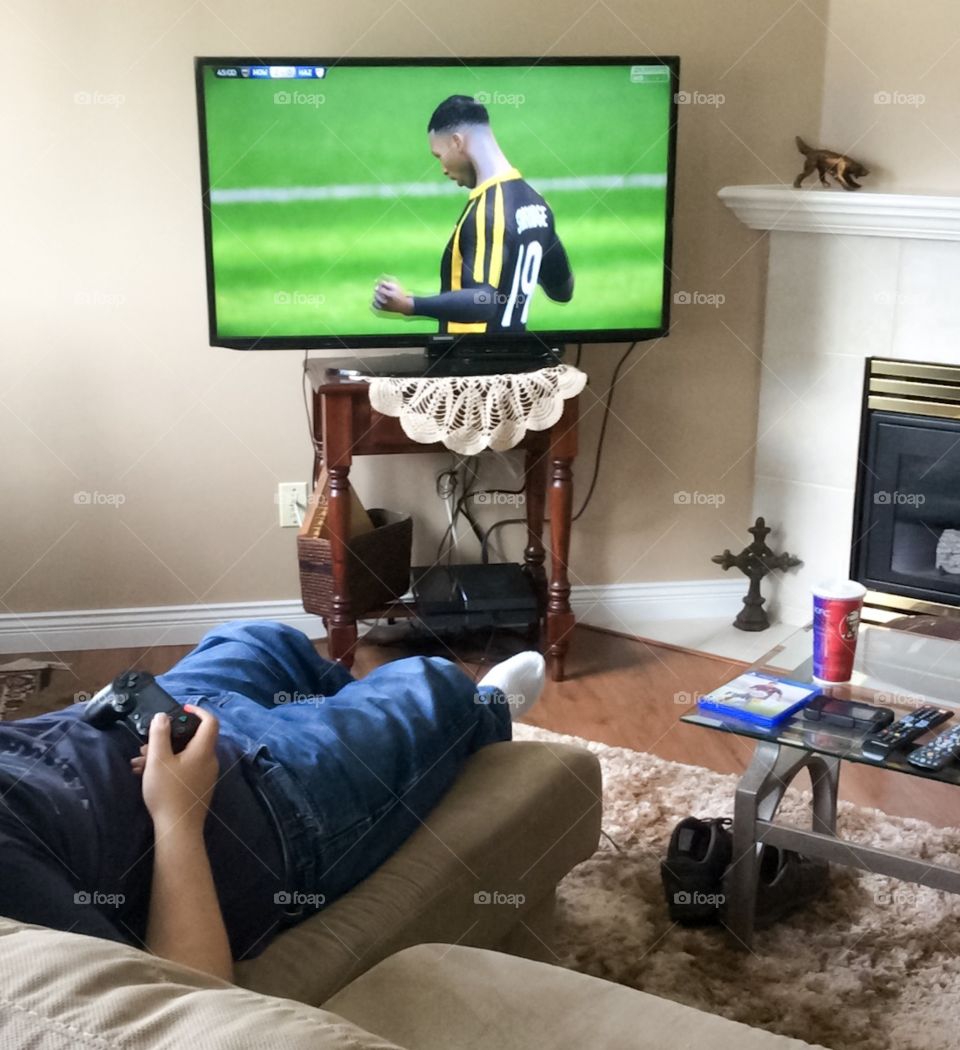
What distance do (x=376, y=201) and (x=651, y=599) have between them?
1366mm

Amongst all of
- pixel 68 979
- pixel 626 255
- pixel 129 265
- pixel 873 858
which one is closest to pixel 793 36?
pixel 626 255

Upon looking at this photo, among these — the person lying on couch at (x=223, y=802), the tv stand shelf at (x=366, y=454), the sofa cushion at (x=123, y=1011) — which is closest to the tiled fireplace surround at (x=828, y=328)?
the tv stand shelf at (x=366, y=454)

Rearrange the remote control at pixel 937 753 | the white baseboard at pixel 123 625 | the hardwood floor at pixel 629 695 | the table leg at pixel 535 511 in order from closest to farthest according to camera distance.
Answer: the remote control at pixel 937 753
the hardwood floor at pixel 629 695
the white baseboard at pixel 123 625
the table leg at pixel 535 511

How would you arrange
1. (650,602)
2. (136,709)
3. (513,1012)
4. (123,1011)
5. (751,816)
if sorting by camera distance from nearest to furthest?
(123,1011), (513,1012), (136,709), (751,816), (650,602)

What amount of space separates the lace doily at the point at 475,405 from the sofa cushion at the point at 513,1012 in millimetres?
1745

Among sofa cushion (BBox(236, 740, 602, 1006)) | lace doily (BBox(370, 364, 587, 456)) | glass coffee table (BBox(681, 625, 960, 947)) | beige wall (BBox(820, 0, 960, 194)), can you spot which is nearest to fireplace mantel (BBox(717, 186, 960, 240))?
beige wall (BBox(820, 0, 960, 194))

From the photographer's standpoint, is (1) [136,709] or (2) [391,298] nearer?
(1) [136,709]

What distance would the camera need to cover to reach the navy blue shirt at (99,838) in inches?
A: 48.2

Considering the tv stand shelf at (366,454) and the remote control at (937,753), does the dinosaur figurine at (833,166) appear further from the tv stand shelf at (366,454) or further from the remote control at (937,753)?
the remote control at (937,753)

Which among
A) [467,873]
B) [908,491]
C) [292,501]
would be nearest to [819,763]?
[467,873]

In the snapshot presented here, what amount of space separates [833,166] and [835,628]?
5.20ft

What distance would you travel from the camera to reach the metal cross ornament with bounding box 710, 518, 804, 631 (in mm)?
3582

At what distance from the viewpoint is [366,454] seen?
306 cm

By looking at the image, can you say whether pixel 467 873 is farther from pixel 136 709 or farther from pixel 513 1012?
pixel 136 709
